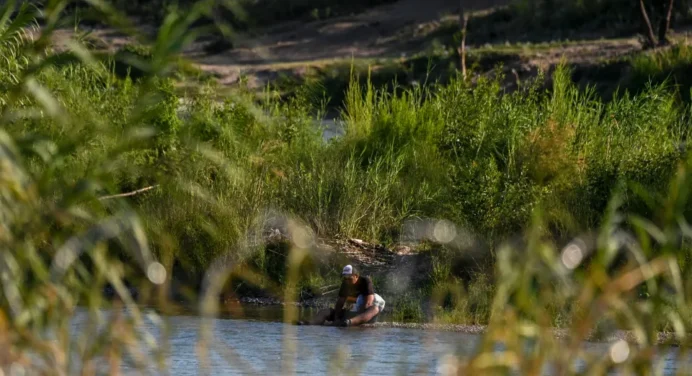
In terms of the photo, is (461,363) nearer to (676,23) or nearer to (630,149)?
(630,149)

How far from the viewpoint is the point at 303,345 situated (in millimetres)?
14766

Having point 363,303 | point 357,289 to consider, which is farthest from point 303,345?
point 357,289

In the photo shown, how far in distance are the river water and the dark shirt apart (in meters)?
0.46

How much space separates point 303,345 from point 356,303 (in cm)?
228

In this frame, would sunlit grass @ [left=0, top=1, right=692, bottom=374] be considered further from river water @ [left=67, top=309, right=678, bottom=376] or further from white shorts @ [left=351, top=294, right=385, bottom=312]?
river water @ [left=67, top=309, right=678, bottom=376]

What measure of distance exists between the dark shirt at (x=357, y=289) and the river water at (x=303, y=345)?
17.9 inches

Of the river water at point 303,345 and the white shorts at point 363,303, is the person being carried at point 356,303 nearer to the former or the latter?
Answer: the white shorts at point 363,303

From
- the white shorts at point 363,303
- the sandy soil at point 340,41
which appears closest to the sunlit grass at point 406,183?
the white shorts at point 363,303

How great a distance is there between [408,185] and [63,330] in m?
15.0

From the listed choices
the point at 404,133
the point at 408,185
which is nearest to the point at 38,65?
the point at 408,185

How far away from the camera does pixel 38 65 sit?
18.6 feet

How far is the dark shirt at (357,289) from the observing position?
55.7 ft

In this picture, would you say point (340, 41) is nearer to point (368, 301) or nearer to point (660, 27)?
point (660, 27)

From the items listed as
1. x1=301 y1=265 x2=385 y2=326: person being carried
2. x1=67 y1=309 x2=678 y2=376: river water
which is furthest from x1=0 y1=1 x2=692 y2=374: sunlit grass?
x1=301 y1=265 x2=385 y2=326: person being carried
